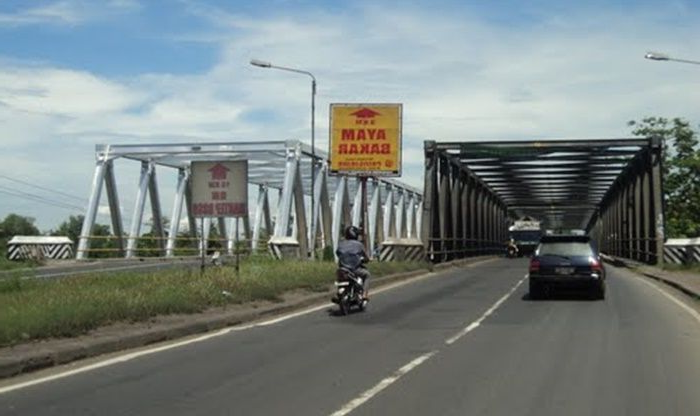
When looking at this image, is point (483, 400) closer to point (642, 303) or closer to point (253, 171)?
point (642, 303)

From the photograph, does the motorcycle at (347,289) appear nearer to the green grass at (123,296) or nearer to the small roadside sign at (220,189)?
the green grass at (123,296)

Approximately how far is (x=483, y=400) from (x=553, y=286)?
527 inches

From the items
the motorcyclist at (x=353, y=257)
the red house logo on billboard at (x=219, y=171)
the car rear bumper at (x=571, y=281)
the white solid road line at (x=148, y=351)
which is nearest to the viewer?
the white solid road line at (x=148, y=351)

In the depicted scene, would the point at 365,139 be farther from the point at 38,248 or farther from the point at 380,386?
the point at 380,386

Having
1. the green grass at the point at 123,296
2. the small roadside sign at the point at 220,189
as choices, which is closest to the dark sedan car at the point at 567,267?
the green grass at the point at 123,296

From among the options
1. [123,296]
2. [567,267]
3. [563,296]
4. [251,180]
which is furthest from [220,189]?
[251,180]

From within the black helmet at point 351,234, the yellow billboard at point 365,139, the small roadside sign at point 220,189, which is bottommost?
the black helmet at point 351,234

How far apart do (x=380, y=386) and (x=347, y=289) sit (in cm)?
827

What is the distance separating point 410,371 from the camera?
34.3 feet

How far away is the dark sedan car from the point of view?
21.2m

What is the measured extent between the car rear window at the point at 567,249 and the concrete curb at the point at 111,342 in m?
7.18

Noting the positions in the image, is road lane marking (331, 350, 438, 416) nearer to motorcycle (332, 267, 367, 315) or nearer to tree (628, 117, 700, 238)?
motorcycle (332, 267, 367, 315)

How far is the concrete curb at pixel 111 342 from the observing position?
10.2m

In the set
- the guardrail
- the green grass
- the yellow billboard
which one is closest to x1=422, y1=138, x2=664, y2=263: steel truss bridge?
the guardrail
